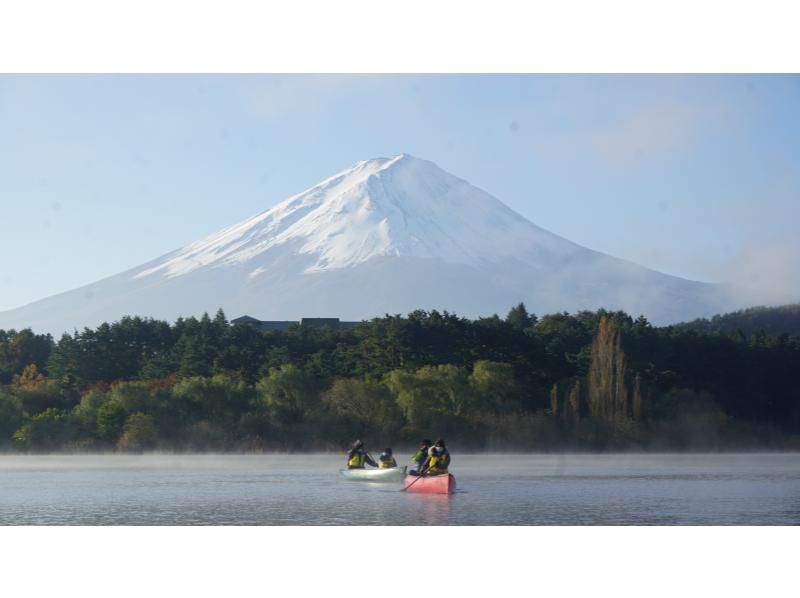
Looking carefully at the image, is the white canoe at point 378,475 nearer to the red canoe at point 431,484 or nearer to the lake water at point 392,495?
the lake water at point 392,495

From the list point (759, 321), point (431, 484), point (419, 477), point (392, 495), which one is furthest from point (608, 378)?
point (759, 321)

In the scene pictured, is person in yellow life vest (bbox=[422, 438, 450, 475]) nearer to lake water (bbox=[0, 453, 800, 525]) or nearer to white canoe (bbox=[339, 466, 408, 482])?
lake water (bbox=[0, 453, 800, 525])

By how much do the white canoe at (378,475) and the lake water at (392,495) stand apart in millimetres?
169

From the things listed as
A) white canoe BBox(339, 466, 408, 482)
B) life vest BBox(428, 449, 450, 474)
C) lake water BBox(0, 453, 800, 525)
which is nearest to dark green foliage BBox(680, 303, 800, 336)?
lake water BBox(0, 453, 800, 525)


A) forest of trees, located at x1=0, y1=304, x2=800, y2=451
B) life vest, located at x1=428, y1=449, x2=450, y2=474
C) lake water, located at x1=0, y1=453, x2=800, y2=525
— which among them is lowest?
lake water, located at x1=0, y1=453, x2=800, y2=525

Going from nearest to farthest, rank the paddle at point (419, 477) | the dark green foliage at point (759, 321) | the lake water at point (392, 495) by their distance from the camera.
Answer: the lake water at point (392, 495) → the paddle at point (419, 477) → the dark green foliage at point (759, 321)

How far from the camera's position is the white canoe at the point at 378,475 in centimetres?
2863

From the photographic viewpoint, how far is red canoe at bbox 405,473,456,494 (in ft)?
83.9

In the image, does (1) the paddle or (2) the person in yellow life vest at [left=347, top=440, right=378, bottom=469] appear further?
(2) the person in yellow life vest at [left=347, top=440, right=378, bottom=469]

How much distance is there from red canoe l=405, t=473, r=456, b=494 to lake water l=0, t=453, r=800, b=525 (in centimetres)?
25

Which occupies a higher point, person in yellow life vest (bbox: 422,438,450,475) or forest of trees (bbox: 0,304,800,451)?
forest of trees (bbox: 0,304,800,451)

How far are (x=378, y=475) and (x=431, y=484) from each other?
109 inches

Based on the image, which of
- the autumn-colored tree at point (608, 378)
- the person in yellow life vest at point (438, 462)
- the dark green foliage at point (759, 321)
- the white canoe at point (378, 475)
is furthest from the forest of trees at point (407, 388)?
the dark green foliage at point (759, 321)
